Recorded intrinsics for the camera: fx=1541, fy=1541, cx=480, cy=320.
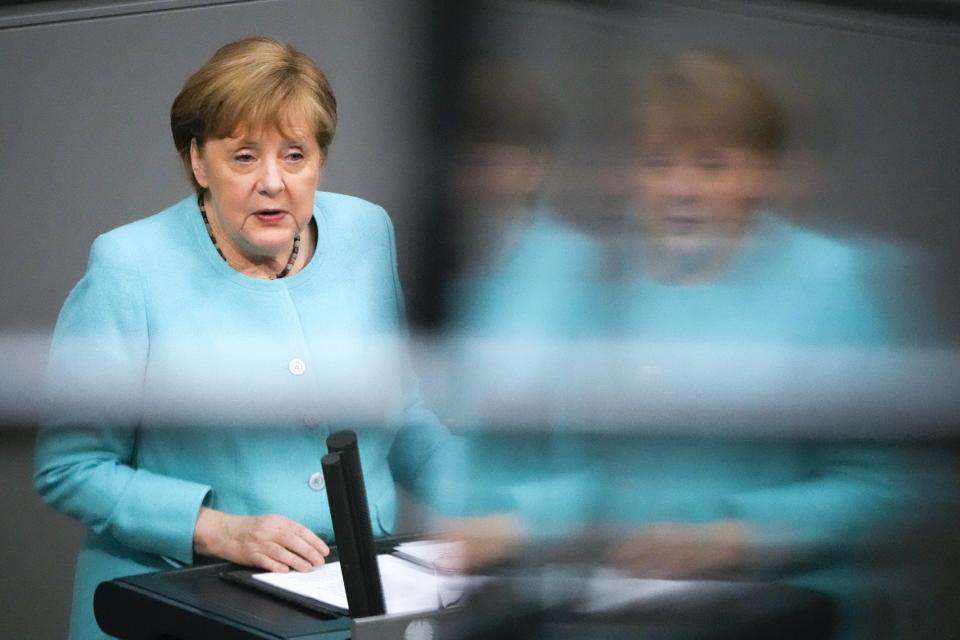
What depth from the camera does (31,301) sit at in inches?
117

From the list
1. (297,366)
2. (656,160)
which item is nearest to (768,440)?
(656,160)

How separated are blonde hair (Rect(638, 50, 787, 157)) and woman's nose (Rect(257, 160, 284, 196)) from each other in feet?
3.70

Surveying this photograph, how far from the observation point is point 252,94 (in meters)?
1.83

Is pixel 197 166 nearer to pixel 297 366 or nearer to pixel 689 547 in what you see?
pixel 297 366

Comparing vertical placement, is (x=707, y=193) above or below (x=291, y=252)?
below

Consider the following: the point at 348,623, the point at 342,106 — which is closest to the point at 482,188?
the point at 348,623

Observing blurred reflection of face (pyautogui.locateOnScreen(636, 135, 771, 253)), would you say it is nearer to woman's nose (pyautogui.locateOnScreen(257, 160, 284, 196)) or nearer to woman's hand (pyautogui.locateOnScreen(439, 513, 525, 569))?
Result: woman's hand (pyautogui.locateOnScreen(439, 513, 525, 569))

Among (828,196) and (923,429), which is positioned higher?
(828,196)

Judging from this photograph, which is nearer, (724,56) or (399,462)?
(724,56)

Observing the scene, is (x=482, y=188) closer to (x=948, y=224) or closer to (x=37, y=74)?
(x=948, y=224)

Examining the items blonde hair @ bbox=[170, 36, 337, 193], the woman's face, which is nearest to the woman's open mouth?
the woman's face

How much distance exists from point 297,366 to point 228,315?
0.85 meters

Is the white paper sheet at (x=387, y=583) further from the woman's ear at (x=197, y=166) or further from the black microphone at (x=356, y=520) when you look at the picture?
the woman's ear at (x=197, y=166)

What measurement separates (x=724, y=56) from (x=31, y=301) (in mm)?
2445
